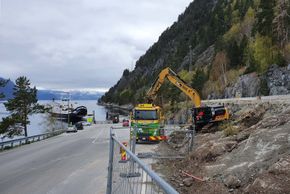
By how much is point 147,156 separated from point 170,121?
50.5 metres

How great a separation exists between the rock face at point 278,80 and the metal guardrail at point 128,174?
44.3 m

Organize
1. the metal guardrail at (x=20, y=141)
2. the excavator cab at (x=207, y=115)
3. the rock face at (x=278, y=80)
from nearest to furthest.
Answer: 1. the excavator cab at (x=207, y=115)
2. the metal guardrail at (x=20, y=141)
3. the rock face at (x=278, y=80)

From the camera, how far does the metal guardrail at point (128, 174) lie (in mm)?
4332

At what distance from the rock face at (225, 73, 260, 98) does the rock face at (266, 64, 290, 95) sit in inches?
147

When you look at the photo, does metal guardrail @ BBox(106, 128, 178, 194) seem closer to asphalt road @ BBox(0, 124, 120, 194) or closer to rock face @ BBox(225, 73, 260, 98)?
asphalt road @ BBox(0, 124, 120, 194)

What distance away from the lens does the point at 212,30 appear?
430ft

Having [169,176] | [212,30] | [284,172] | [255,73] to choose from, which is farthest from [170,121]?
[212,30]

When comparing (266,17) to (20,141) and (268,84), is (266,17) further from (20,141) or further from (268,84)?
(20,141)

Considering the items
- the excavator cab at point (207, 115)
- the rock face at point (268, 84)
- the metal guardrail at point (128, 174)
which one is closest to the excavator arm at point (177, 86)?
the excavator cab at point (207, 115)

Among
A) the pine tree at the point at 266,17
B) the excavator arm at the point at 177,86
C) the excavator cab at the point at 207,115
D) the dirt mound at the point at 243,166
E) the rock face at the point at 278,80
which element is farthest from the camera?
the pine tree at the point at 266,17

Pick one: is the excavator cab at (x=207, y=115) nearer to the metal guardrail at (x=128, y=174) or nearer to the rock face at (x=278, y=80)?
the metal guardrail at (x=128, y=174)

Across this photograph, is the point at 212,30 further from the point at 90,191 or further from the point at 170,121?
the point at 90,191

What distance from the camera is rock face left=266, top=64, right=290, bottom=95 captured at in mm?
48766

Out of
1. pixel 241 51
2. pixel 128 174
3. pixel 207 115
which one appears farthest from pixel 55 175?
pixel 241 51
